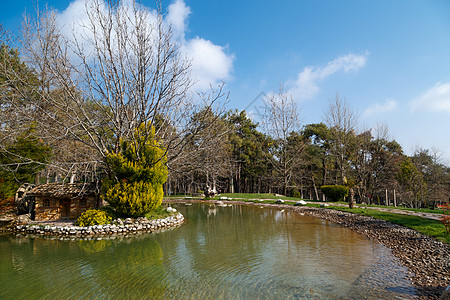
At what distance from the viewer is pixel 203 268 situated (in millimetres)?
5984

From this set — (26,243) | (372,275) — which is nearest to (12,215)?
(26,243)

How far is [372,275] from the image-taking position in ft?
17.9

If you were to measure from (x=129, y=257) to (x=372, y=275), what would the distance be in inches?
247

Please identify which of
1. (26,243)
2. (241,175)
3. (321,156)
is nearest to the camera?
(26,243)

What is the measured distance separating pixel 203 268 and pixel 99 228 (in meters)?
6.04

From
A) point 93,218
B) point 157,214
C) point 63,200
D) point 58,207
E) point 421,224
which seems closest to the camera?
point 421,224

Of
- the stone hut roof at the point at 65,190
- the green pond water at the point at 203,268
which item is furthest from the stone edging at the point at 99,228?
the stone hut roof at the point at 65,190

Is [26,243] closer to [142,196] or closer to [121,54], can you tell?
[142,196]

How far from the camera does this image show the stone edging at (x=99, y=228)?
9.73m

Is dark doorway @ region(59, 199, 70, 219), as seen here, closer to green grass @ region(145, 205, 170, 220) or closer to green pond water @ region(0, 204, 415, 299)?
green pond water @ region(0, 204, 415, 299)

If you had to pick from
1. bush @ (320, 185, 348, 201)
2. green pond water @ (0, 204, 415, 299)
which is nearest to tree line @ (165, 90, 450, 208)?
bush @ (320, 185, 348, 201)

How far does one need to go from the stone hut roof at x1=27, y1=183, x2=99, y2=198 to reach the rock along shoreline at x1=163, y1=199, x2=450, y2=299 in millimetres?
11818

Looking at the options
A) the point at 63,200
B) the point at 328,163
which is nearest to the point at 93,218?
the point at 63,200

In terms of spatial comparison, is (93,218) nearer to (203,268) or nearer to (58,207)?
(58,207)
